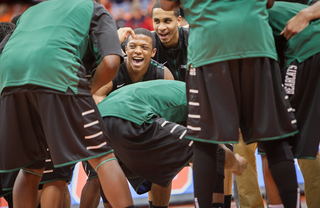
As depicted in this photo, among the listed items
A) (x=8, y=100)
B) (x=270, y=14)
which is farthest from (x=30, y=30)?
(x=270, y=14)

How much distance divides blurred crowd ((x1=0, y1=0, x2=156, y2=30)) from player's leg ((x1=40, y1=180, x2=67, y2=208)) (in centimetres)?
580

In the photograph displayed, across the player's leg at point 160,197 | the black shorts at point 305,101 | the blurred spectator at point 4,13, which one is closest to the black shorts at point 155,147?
the player's leg at point 160,197

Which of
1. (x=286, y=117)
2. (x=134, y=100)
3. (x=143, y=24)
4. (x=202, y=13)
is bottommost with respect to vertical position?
(x=143, y=24)

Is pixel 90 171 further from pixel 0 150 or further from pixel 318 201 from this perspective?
pixel 318 201

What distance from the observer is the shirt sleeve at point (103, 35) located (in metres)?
2.12

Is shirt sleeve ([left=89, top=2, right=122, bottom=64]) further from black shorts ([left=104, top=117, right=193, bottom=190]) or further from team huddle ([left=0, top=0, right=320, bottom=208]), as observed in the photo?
black shorts ([left=104, top=117, right=193, bottom=190])

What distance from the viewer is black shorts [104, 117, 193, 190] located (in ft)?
8.50

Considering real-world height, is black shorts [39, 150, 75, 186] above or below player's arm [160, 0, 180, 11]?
below

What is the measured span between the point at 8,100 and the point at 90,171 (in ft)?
4.17

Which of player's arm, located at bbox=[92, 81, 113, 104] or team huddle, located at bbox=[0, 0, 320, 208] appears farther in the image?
player's arm, located at bbox=[92, 81, 113, 104]

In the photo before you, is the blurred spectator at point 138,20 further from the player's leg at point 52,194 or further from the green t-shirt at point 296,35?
the green t-shirt at point 296,35

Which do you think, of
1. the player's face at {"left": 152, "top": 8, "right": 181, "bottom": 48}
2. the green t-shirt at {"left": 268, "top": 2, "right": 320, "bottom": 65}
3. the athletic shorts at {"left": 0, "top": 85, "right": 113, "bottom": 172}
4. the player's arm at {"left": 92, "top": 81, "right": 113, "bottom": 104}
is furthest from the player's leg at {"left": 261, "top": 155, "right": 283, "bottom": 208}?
the player's face at {"left": 152, "top": 8, "right": 181, "bottom": 48}

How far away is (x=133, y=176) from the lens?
10.0 ft

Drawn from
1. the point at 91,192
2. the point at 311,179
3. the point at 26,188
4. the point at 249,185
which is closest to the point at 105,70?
the point at 26,188
